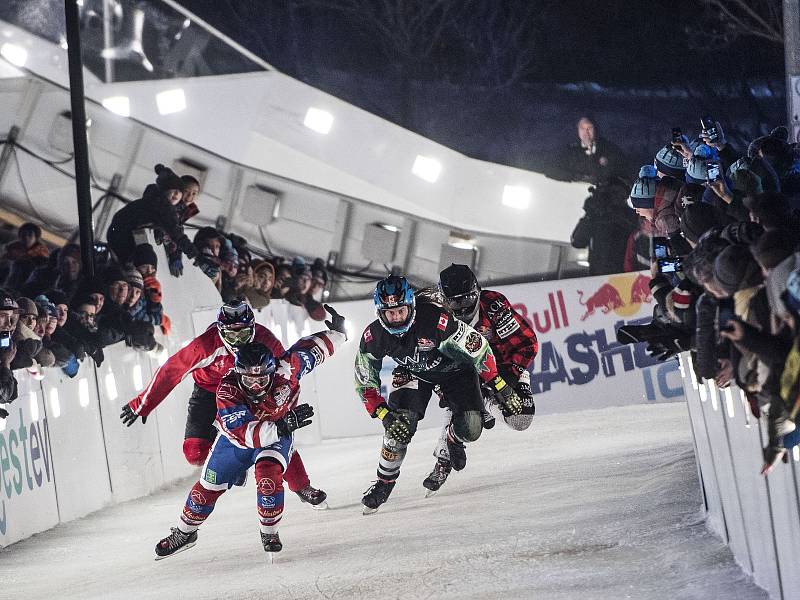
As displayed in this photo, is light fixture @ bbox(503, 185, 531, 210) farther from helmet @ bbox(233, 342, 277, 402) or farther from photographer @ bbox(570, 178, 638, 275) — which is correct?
helmet @ bbox(233, 342, 277, 402)

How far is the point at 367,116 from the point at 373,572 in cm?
1170

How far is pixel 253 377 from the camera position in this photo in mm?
7012

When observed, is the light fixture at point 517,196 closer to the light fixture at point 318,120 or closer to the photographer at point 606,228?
the photographer at point 606,228

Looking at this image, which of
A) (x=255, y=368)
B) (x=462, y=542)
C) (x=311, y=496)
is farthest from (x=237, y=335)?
(x=311, y=496)

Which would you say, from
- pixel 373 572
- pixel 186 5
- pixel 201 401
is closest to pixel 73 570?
pixel 201 401

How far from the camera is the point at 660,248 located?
250 inches

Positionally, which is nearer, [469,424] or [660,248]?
[660,248]

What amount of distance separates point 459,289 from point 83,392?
13.5 feet

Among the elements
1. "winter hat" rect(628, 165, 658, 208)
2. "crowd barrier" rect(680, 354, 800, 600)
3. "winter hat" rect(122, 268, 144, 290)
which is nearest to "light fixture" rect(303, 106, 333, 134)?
"winter hat" rect(122, 268, 144, 290)

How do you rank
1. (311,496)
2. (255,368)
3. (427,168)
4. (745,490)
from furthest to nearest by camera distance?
(427,168), (311,496), (255,368), (745,490)

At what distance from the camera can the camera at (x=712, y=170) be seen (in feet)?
20.6

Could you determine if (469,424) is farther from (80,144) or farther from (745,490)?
(80,144)

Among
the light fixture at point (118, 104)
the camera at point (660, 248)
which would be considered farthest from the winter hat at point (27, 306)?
the light fixture at point (118, 104)

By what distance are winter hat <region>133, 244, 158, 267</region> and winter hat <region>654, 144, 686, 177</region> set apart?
6.13 meters
